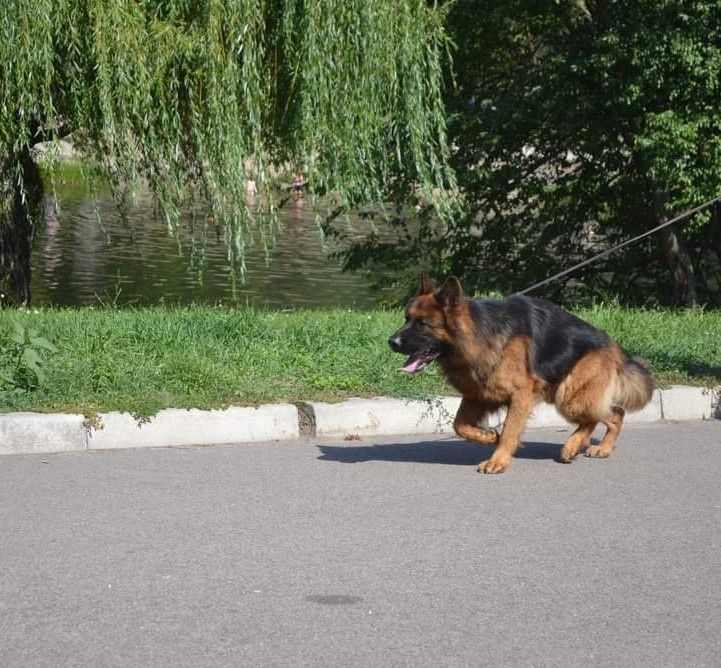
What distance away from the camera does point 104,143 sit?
A: 11930 millimetres

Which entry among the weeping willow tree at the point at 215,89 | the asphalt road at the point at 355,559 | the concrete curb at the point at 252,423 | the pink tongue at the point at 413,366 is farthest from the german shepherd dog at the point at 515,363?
the weeping willow tree at the point at 215,89

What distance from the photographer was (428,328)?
23.5 feet

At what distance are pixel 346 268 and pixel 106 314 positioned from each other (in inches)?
367

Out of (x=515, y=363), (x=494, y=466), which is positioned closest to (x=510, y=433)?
(x=494, y=466)

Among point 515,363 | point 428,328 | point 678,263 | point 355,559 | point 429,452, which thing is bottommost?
point 678,263

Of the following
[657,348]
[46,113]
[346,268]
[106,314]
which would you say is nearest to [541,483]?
[657,348]

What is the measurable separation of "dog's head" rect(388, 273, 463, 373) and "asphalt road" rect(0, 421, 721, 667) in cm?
74

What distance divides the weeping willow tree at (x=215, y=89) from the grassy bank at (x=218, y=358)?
153 centimetres

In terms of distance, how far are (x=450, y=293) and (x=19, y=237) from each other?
8.31m

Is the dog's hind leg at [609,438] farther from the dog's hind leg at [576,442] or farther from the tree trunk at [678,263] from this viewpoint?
the tree trunk at [678,263]

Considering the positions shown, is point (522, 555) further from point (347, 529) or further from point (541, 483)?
point (541, 483)

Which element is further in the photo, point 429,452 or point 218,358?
point 218,358

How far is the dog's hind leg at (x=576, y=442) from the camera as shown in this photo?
305 inches

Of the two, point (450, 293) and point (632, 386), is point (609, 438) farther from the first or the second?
point (450, 293)
